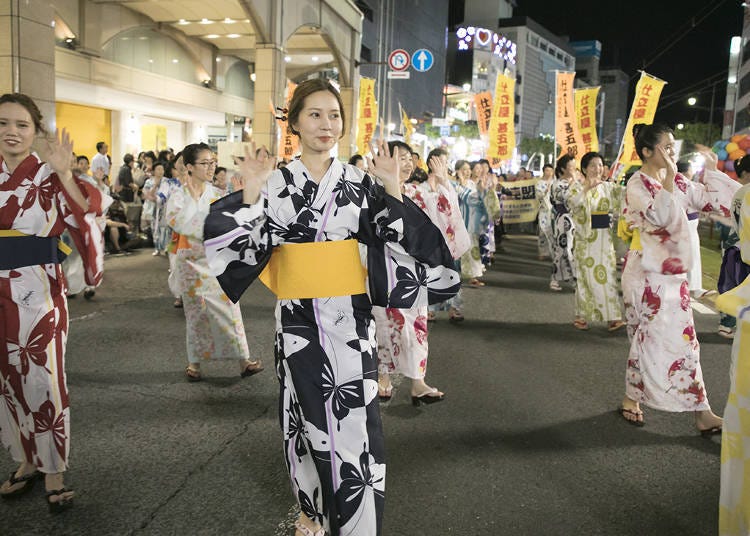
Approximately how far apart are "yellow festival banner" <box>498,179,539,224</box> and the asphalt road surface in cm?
797

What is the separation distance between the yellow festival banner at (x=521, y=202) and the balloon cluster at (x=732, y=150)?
6700 mm

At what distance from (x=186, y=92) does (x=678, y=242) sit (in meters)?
19.5

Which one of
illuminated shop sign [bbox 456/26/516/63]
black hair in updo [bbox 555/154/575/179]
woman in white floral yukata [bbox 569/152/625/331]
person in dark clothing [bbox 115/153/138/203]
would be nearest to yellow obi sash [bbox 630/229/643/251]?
woman in white floral yukata [bbox 569/152/625/331]

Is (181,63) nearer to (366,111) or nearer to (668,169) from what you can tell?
(366,111)

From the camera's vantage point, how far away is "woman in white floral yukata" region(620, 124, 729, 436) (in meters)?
4.12

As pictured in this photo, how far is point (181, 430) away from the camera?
13.1ft

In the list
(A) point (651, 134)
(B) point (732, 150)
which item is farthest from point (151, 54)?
(A) point (651, 134)

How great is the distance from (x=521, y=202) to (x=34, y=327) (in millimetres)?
12518

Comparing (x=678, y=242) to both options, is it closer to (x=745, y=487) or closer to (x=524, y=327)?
(x=745, y=487)

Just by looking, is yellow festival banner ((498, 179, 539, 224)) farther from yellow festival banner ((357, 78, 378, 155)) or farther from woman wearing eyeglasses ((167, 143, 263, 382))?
woman wearing eyeglasses ((167, 143, 263, 382))

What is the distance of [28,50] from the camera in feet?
27.5

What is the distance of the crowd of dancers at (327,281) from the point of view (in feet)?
8.21

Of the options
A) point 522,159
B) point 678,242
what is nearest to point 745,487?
point 678,242

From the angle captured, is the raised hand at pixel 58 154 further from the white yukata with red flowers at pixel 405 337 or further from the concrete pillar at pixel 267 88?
the concrete pillar at pixel 267 88
